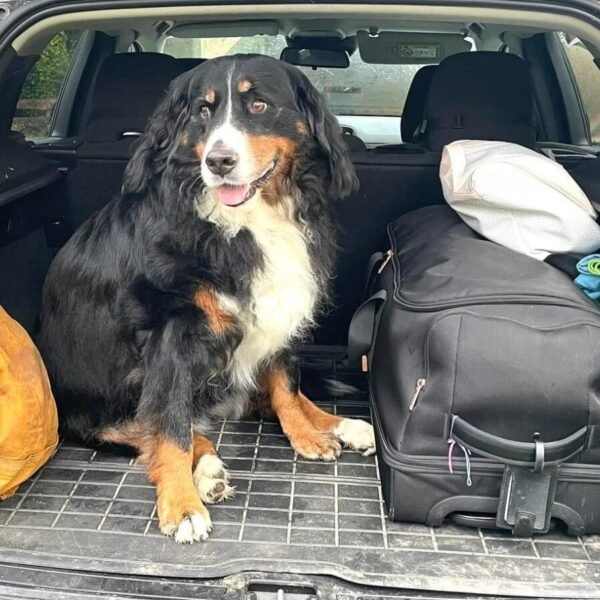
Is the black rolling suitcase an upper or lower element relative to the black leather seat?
lower

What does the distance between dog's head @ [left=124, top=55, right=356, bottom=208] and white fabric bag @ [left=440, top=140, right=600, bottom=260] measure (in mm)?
434

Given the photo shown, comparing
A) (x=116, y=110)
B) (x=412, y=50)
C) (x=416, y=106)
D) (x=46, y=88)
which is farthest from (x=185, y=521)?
(x=412, y=50)

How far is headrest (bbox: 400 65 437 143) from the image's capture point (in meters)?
3.60

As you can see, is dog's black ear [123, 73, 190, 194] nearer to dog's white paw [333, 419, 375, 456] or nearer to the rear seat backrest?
the rear seat backrest

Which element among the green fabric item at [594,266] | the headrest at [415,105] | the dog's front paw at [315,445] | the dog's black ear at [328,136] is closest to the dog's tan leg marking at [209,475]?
the dog's front paw at [315,445]

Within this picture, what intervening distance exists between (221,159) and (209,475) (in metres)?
1.02

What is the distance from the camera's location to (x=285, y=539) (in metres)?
1.92

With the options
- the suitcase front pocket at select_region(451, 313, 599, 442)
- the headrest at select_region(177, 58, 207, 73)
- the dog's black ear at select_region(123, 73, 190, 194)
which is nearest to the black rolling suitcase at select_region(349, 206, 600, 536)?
the suitcase front pocket at select_region(451, 313, 599, 442)

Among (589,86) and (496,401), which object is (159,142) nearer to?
(496,401)

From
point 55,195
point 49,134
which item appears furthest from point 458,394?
point 49,134

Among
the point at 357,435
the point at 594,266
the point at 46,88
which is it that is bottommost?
the point at 357,435

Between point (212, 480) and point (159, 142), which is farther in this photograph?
point (159, 142)

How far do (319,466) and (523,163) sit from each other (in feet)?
4.05

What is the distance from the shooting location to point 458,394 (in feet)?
6.21
